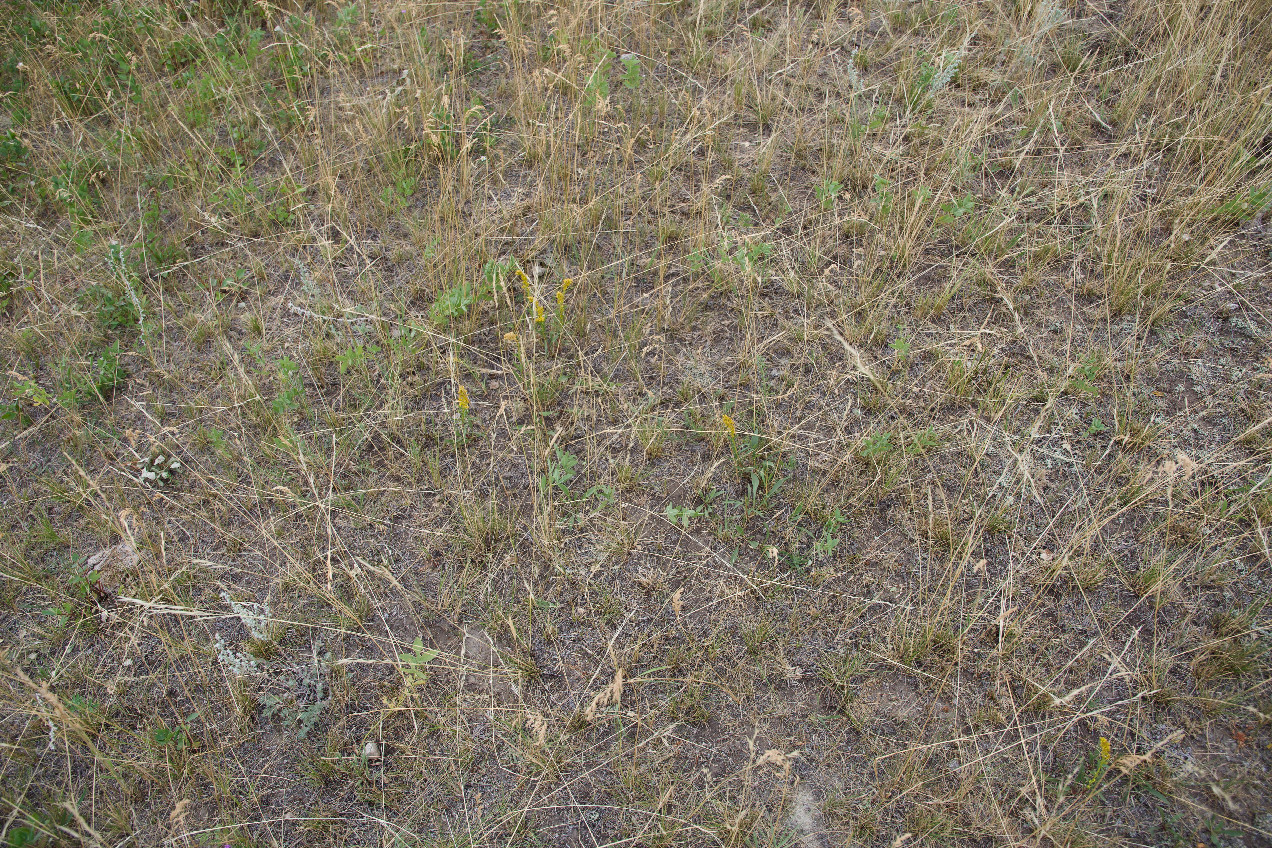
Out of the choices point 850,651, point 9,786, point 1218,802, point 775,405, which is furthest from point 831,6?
point 9,786

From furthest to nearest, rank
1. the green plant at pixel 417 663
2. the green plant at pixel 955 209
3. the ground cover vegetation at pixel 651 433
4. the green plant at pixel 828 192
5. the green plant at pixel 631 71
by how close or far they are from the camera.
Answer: the green plant at pixel 631 71
the green plant at pixel 828 192
the green plant at pixel 955 209
the green plant at pixel 417 663
the ground cover vegetation at pixel 651 433

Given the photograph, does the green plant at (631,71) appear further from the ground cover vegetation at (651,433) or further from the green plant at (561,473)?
the green plant at (561,473)

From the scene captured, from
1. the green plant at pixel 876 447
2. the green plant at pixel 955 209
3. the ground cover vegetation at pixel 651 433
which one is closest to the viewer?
the ground cover vegetation at pixel 651 433

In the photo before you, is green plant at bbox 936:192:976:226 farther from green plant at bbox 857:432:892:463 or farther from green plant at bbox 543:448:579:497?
green plant at bbox 543:448:579:497

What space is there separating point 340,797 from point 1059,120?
13.8ft

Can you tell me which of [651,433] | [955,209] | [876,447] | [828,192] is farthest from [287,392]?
[955,209]

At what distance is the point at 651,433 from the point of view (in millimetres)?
2904

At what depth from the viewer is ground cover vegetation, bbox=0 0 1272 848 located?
7.47 ft

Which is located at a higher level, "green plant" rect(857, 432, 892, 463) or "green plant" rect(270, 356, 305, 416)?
"green plant" rect(270, 356, 305, 416)

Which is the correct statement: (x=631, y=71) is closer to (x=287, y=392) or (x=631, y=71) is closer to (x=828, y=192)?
(x=828, y=192)

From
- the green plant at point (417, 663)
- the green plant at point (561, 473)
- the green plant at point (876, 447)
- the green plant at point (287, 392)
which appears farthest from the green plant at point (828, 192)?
the green plant at point (417, 663)

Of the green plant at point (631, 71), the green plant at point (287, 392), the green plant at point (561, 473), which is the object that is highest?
Answer: the green plant at point (631, 71)

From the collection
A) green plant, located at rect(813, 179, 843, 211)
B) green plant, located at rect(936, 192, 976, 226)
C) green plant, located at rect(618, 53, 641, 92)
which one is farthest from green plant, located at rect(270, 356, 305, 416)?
green plant, located at rect(936, 192, 976, 226)

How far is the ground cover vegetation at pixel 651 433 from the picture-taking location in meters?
2.28
